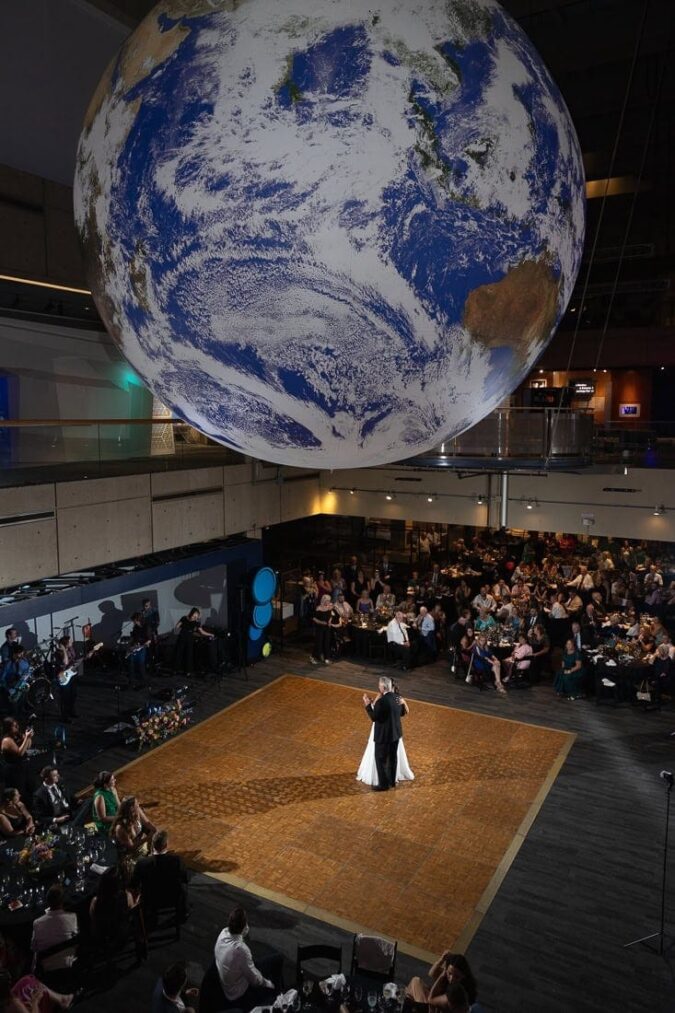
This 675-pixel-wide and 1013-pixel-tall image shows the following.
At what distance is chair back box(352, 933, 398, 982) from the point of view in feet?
17.9

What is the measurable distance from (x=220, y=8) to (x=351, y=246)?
28.9 inches

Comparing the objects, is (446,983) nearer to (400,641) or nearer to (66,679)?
(66,679)

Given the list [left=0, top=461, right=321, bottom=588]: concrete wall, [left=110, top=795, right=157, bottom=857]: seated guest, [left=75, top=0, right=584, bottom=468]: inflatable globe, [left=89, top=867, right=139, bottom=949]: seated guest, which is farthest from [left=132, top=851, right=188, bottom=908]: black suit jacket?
[left=75, top=0, right=584, bottom=468]: inflatable globe

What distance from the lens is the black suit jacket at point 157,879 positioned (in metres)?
6.50

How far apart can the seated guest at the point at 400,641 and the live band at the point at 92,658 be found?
3.40 metres

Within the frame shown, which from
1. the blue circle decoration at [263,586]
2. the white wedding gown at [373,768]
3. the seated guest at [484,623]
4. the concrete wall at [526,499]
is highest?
the concrete wall at [526,499]

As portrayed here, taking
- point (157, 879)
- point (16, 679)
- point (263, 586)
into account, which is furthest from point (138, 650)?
point (157, 879)

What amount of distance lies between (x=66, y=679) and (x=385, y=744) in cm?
552

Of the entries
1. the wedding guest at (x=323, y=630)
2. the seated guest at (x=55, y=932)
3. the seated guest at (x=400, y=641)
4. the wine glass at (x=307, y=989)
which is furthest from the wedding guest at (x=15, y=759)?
the seated guest at (x=400, y=641)

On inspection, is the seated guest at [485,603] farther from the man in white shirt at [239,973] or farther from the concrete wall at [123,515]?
the man in white shirt at [239,973]

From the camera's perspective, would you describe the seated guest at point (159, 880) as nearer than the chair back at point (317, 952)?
No

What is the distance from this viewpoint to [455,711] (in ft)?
39.1

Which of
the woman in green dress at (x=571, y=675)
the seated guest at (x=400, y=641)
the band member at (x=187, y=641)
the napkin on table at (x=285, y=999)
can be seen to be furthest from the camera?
the seated guest at (x=400, y=641)

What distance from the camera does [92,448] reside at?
36.2ft
